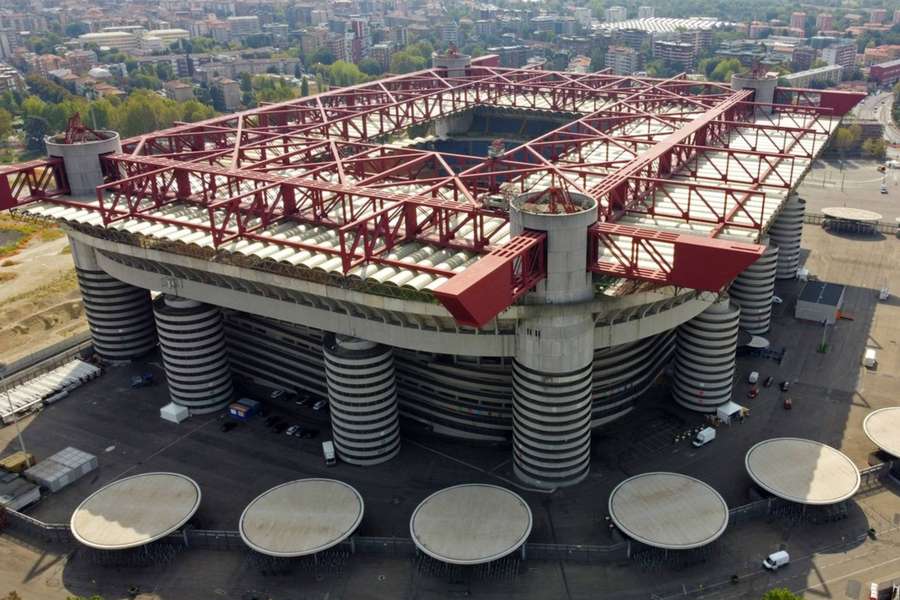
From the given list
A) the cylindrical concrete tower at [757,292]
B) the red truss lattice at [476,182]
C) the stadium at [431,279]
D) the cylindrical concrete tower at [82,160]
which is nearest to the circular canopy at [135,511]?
the stadium at [431,279]

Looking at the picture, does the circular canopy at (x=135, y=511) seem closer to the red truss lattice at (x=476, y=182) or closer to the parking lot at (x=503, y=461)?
the parking lot at (x=503, y=461)

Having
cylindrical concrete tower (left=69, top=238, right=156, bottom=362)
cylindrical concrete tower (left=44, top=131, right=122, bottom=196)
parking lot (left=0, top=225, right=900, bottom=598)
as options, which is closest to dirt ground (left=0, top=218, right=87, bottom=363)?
cylindrical concrete tower (left=69, top=238, right=156, bottom=362)

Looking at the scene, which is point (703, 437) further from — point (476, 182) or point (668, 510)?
point (476, 182)

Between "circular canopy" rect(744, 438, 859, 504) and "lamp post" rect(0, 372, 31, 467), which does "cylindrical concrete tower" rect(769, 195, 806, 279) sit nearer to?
"circular canopy" rect(744, 438, 859, 504)

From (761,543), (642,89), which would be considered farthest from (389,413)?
(642,89)

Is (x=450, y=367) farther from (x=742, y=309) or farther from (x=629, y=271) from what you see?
(x=742, y=309)
